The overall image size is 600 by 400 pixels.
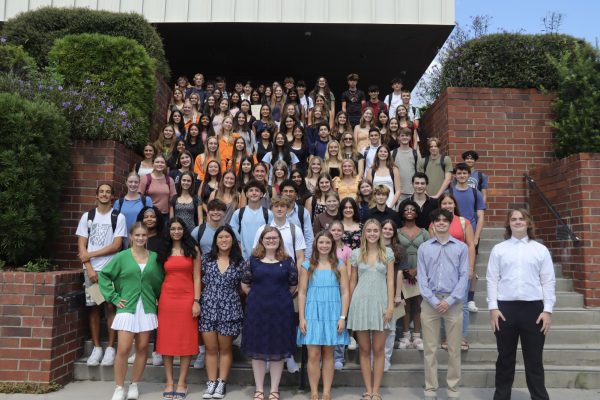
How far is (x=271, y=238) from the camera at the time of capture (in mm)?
4914

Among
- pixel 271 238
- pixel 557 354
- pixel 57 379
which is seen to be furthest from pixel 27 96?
pixel 557 354

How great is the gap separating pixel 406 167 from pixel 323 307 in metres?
3.26

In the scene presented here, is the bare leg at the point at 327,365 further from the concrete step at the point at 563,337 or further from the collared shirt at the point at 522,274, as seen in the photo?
the concrete step at the point at 563,337

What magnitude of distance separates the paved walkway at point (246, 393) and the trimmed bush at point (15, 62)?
4524 millimetres

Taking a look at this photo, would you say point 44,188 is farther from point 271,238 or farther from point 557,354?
point 557,354

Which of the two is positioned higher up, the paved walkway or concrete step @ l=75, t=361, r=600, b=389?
concrete step @ l=75, t=361, r=600, b=389

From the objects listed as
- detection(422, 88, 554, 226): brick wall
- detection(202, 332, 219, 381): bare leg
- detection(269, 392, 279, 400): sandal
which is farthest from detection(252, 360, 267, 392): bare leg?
detection(422, 88, 554, 226): brick wall

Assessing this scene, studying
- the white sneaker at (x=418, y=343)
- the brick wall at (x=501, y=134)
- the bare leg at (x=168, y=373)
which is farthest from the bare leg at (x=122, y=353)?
the brick wall at (x=501, y=134)

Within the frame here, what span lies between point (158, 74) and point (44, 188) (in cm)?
381

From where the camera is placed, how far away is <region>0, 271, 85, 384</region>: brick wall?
16.6 feet

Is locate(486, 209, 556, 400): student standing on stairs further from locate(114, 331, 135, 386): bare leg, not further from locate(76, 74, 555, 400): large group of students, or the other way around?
locate(114, 331, 135, 386): bare leg

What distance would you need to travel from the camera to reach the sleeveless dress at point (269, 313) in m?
4.79

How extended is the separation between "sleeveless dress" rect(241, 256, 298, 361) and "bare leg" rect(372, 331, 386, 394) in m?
0.80

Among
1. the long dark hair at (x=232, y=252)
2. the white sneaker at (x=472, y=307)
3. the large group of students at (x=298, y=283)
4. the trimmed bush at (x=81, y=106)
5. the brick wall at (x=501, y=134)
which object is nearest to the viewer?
the large group of students at (x=298, y=283)
